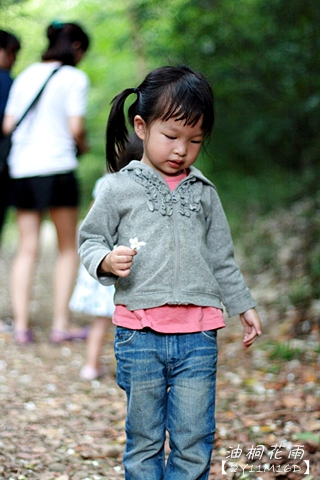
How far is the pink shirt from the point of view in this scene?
205 centimetres

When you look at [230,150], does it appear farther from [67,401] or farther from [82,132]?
[67,401]

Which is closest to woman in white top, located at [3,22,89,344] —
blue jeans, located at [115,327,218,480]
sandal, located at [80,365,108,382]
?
sandal, located at [80,365,108,382]

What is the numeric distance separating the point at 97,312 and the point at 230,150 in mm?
4604

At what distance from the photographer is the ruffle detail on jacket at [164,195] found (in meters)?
2.12

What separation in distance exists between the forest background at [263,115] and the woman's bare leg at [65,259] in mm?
1293

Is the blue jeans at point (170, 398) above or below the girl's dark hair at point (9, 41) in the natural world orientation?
below

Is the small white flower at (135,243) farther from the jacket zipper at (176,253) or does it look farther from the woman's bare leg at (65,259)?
the woman's bare leg at (65,259)

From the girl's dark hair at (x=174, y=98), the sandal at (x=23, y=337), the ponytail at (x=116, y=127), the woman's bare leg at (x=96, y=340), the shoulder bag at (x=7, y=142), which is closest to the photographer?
the girl's dark hair at (x=174, y=98)

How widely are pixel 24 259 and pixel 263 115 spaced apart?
270cm

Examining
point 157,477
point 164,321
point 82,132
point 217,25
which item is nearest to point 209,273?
point 164,321

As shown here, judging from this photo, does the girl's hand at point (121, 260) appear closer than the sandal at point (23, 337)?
Yes

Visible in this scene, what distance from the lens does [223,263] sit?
7.44ft

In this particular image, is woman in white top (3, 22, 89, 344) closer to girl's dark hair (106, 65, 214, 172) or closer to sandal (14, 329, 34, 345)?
sandal (14, 329, 34, 345)

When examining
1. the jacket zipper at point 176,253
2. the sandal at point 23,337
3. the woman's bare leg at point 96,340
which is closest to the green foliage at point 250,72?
the jacket zipper at point 176,253
